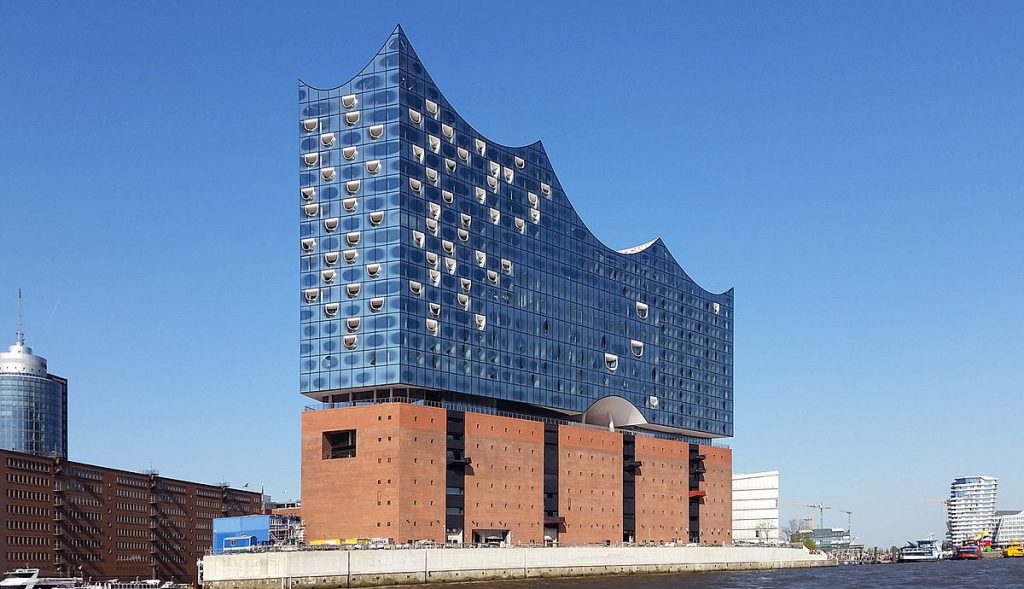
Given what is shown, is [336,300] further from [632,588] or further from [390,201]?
[632,588]

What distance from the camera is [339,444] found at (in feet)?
409

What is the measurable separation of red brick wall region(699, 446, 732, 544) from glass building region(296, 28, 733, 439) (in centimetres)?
3037

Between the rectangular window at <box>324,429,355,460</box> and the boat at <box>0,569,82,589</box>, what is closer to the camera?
the boat at <box>0,569,82,589</box>

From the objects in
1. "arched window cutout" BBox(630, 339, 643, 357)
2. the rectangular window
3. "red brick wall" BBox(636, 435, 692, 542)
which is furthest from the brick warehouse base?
"arched window cutout" BBox(630, 339, 643, 357)

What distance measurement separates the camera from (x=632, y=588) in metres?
117

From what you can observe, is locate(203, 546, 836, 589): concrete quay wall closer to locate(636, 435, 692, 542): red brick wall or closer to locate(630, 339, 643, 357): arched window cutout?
locate(636, 435, 692, 542): red brick wall

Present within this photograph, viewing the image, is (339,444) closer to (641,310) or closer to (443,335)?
(443,335)

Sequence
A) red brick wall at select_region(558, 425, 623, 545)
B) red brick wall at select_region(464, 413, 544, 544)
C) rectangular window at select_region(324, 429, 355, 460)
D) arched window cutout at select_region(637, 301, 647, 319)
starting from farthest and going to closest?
1. arched window cutout at select_region(637, 301, 647, 319)
2. red brick wall at select_region(558, 425, 623, 545)
3. red brick wall at select_region(464, 413, 544, 544)
4. rectangular window at select_region(324, 429, 355, 460)

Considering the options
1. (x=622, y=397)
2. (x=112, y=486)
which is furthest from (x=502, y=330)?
(x=112, y=486)

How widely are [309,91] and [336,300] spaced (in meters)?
23.7

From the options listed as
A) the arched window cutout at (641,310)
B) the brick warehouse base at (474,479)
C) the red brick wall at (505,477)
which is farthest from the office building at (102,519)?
the arched window cutout at (641,310)

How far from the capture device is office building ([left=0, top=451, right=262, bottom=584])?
136 meters

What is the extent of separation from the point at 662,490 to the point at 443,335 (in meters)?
53.1

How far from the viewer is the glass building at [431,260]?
12525cm
